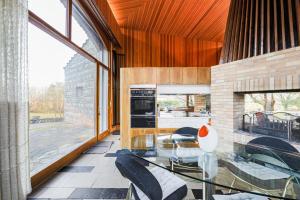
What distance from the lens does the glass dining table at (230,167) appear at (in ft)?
5.13

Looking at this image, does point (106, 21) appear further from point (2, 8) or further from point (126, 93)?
point (2, 8)

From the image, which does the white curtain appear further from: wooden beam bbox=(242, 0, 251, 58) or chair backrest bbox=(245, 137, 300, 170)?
wooden beam bbox=(242, 0, 251, 58)

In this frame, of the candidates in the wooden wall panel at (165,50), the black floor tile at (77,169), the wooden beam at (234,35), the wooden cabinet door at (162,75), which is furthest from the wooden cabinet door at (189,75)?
the wooden wall panel at (165,50)

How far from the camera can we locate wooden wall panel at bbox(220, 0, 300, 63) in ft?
8.98

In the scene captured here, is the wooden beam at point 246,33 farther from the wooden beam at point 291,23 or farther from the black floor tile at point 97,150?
the black floor tile at point 97,150

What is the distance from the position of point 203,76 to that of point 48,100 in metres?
3.20

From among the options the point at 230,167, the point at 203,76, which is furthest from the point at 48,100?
the point at 203,76

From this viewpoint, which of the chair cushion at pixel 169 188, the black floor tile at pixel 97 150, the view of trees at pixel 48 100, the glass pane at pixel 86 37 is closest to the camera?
the chair cushion at pixel 169 188

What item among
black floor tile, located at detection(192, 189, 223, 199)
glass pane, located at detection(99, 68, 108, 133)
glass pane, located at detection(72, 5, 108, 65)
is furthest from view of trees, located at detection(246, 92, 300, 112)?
glass pane, located at detection(99, 68, 108, 133)

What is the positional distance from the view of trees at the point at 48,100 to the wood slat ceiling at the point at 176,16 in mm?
2975

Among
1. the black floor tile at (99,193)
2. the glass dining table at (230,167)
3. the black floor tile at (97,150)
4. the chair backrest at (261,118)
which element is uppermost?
the chair backrest at (261,118)

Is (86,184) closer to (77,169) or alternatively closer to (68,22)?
(77,169)

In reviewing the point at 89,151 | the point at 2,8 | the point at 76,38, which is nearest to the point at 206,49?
the point at 76,38

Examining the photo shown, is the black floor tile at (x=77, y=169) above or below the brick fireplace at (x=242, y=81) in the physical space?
below
